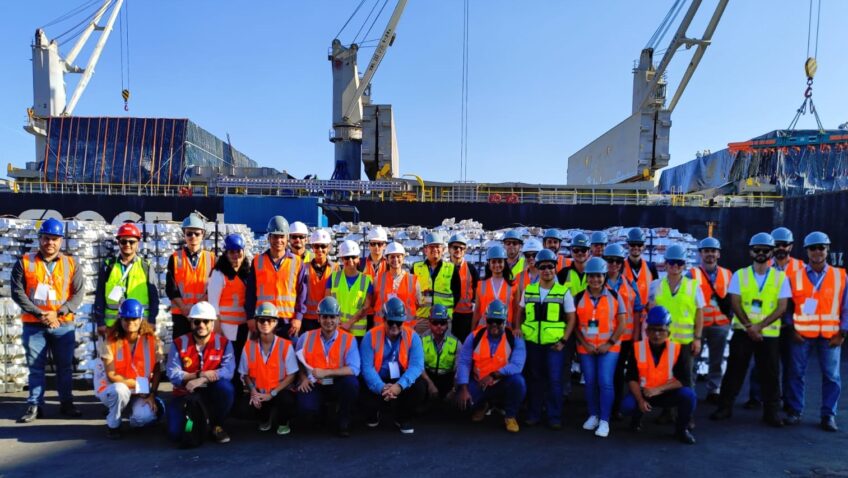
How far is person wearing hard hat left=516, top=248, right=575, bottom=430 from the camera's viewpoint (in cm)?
551

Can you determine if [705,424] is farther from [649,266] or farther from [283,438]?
[283,438]

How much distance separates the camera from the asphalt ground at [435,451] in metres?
4.43

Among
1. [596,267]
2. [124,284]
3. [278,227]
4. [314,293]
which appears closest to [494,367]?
[596,267]

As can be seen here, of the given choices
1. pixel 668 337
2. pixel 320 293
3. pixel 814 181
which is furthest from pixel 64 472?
pixel 814 181

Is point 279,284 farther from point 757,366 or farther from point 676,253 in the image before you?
point 757,366

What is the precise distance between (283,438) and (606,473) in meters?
3.09

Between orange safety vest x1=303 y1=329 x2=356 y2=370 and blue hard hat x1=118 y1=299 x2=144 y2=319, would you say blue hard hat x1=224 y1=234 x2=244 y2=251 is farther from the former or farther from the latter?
orange safety vest x1=303 y1=329 x2=356 y2=370

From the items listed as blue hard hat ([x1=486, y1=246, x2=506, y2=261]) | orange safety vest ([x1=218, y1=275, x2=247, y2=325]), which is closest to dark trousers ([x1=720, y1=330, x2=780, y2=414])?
blue hard hat ([x1=486, y1=246, x2=506, y2=261])

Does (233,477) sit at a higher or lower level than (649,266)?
lower

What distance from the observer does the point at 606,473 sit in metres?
4.42

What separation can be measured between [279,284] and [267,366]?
3.05 ft

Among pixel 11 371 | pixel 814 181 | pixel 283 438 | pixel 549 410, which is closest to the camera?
pixel 283 438

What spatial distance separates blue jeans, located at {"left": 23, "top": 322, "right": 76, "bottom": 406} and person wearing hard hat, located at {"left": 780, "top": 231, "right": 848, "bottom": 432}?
814 cm

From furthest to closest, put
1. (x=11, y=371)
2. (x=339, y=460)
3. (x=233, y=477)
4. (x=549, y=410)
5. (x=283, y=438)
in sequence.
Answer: (x=11, y=371) → (x=549, y=410) → (x=283, y=438) → (x=339, y=460) → (x=233, y=477)
